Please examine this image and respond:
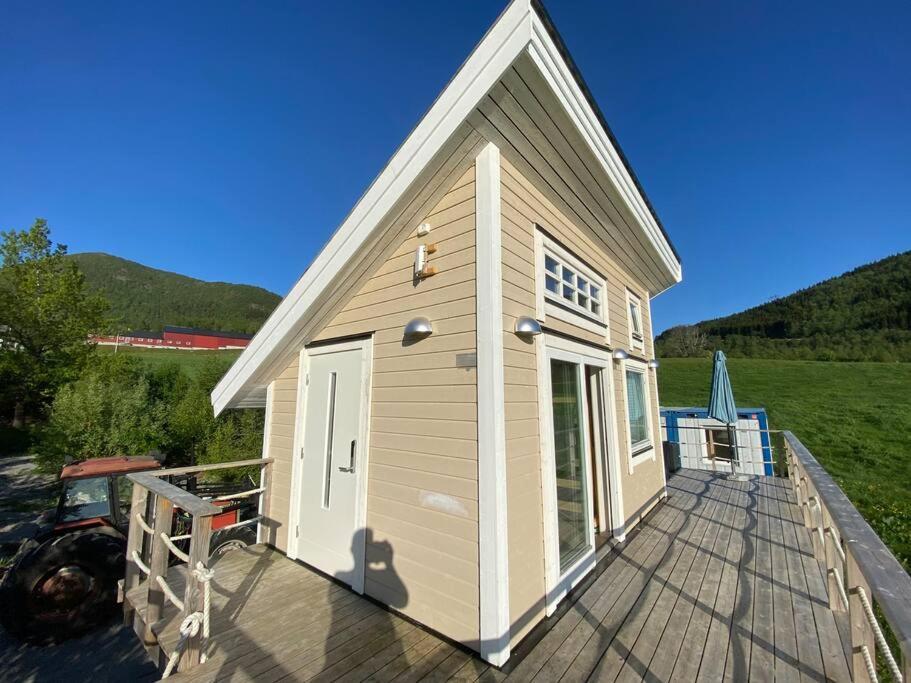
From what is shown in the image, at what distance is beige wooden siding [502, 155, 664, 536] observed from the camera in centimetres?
247

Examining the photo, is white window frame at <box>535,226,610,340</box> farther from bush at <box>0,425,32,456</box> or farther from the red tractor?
bush at <box>0,425,32,456</box>

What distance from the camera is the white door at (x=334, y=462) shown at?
2.98 m

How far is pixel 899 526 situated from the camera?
5.51 meters

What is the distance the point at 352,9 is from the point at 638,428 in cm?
973

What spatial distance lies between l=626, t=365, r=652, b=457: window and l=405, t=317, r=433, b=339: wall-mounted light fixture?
10.5ft

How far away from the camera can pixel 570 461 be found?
10.2 feet

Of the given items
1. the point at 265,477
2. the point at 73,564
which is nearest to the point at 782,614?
the point at 265,477

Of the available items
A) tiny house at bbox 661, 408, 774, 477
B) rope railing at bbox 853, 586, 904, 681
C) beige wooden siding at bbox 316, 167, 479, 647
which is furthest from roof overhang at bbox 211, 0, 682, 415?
tiny house at bbox 661, 408, 774, 477

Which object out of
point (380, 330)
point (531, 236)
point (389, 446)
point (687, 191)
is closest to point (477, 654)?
point (389, 446)

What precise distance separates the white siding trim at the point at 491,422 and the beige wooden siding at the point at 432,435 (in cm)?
7

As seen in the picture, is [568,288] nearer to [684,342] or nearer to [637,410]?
[637,410]

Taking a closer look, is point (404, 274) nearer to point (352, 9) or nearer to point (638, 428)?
point (638, 428)

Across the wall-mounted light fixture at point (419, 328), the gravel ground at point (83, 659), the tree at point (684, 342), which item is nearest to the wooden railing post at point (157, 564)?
the gravel ground at point (83, 659)

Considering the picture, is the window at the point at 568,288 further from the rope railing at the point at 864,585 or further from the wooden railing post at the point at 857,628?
the wooden railing post at the point at 857,628
